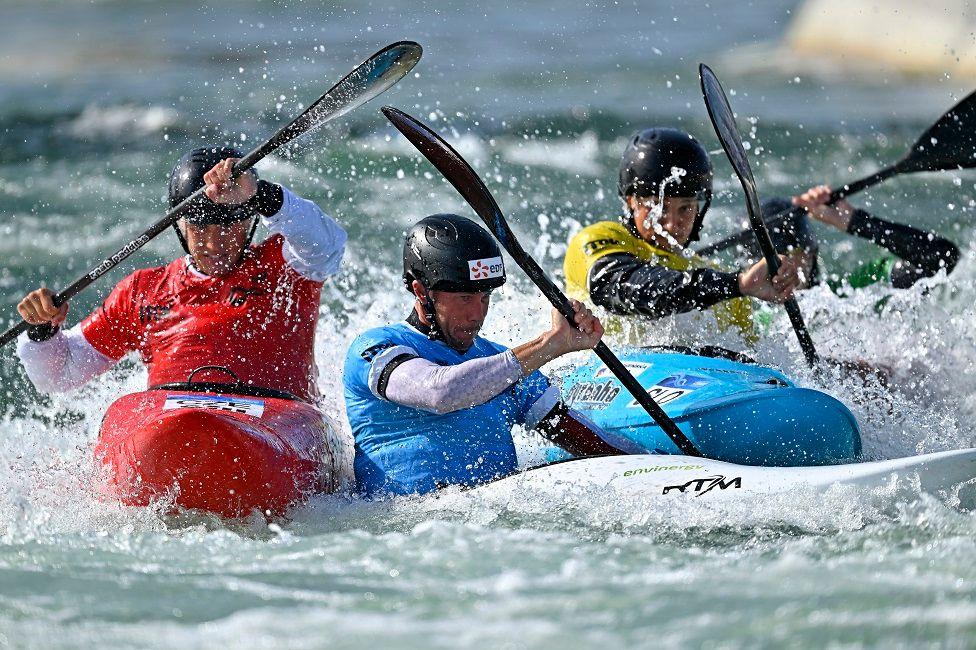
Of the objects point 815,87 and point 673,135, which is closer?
point 673,135

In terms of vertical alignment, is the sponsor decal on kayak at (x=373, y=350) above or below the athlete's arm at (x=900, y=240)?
above

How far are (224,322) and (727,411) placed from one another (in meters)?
2.23

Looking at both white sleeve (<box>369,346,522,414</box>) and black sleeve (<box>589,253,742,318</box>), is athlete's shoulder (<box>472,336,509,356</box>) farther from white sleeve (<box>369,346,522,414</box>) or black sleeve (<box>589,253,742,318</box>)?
black sleeve (<box>589,253,742,318</box>)

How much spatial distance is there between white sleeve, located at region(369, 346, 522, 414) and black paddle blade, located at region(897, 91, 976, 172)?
12.7ft

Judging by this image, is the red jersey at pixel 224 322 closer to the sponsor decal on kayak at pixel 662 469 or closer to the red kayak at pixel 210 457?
the red kayak at pixel 210 457

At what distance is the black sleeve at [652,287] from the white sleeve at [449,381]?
4.71 ft

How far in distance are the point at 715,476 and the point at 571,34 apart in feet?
58.7

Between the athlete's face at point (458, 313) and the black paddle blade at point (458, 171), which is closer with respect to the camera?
the athlete's face at point (458, 313)

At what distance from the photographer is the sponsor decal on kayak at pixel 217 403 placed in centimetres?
525

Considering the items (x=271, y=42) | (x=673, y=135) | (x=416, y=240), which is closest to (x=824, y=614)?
(x=416, y=240)

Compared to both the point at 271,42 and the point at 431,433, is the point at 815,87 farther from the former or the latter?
the point at 431,433

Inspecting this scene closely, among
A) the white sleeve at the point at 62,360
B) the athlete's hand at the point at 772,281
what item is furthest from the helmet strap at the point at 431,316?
the white sleeve at the point at 62,360

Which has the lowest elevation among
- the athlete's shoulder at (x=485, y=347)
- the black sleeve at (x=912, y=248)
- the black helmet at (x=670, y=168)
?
the black sleeve at (x=912, y=248)

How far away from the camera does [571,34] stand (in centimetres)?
2211
